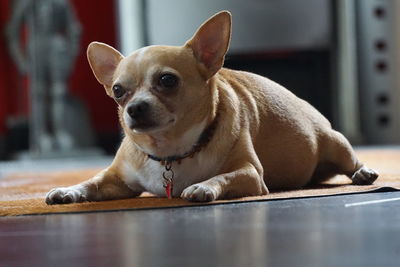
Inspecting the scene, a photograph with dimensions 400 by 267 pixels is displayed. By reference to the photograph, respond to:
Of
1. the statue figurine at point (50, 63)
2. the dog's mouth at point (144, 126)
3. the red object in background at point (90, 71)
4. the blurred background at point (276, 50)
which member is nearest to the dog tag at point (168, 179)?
the dog's mouth at point (144, 126)

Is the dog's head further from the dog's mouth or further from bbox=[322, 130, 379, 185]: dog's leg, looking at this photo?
bbox=[322, 130, 379, 185]: dog's leg

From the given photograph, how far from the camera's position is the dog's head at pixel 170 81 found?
1513 millimetres

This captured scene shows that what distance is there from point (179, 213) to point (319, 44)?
12.1ft

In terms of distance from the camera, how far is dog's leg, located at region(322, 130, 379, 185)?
6.13 ft

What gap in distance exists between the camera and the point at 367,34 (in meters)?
5.15

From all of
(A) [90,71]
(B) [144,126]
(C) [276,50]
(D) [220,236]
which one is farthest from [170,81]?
(A) [90,71]

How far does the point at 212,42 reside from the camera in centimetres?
164

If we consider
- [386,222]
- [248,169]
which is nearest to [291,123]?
[248,169]

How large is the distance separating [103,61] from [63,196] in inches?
12.7

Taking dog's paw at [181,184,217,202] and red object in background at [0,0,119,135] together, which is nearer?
dog's paw at [181,184,217,202]

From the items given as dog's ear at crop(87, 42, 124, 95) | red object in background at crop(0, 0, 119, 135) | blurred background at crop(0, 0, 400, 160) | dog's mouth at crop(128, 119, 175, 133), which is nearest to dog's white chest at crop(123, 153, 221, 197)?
dog's mouth at crop(128, 119, 175, 133)

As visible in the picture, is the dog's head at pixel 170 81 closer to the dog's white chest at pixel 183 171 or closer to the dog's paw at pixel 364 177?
the dog's white chest at pixel 183 171

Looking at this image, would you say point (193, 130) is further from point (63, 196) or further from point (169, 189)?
point (63, 196)

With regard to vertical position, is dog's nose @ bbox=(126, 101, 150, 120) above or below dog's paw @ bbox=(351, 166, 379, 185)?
above
